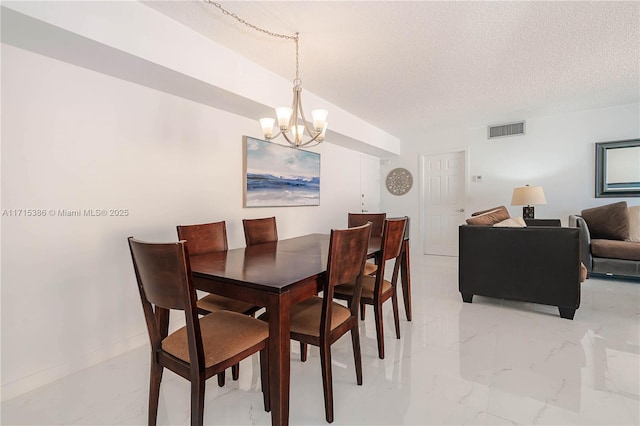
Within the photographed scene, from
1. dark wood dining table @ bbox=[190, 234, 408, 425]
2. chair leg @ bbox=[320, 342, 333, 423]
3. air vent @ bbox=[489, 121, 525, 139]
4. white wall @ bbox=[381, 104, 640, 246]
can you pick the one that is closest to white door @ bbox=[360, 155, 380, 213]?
white wall @ bbox=[381, 104, 640, 246]

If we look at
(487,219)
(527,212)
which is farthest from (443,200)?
(487,219)

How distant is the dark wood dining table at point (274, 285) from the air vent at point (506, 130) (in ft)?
14.3

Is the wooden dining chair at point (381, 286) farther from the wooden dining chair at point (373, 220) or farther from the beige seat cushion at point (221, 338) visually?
the wooden dining chair at point (373, 220)

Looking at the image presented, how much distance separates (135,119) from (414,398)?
101 inches

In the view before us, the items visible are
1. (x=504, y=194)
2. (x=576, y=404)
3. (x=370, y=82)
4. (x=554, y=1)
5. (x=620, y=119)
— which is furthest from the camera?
(x=504, y=194)

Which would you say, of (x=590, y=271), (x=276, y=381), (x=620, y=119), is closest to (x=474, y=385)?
(x=276, y=381)

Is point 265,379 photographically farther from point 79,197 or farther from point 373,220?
point 373,220

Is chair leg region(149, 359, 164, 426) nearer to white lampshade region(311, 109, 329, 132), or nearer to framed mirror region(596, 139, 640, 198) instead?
white lampshade region(311, 109, 329, 132)

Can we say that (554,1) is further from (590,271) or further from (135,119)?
(590,271)

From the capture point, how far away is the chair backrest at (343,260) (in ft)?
4.55

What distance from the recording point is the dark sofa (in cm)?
247

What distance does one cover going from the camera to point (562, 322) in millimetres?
2457

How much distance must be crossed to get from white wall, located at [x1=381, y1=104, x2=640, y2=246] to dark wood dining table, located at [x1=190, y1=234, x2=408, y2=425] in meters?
4.24

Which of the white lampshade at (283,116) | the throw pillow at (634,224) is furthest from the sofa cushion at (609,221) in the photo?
the white lampshade at (283,116)
